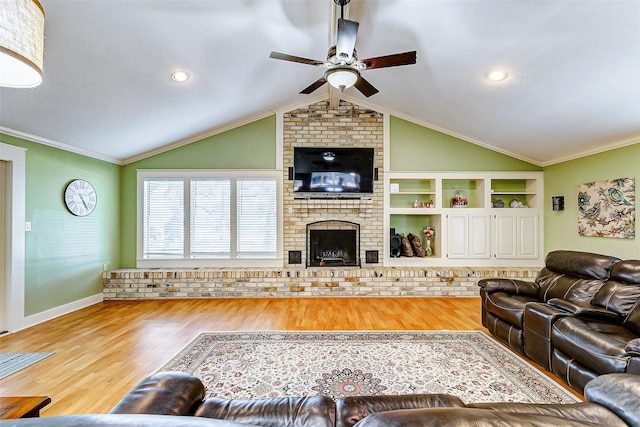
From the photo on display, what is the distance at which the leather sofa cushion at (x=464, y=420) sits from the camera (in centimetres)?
63

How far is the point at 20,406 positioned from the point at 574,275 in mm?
Answer: 4319

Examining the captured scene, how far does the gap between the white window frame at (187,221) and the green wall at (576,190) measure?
4790 mm

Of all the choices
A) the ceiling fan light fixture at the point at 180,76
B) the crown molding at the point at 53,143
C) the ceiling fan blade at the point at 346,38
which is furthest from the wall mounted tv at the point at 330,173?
the crown molding at the point at 53,143

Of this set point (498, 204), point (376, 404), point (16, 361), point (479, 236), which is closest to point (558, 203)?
point (498, 204)

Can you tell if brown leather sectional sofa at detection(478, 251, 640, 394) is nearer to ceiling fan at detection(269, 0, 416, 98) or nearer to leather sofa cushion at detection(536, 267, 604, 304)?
leather sofa cushion at detection(536, 267, 604, 304)

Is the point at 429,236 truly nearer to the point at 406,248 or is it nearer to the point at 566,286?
the point at 406,248

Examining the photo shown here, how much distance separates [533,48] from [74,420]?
3.89m

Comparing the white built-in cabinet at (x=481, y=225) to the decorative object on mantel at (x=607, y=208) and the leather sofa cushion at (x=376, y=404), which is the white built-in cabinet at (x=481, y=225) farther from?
the leather sofa cushion at (x=376, y=404)

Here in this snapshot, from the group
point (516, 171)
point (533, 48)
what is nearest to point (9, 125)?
point (533, 48)

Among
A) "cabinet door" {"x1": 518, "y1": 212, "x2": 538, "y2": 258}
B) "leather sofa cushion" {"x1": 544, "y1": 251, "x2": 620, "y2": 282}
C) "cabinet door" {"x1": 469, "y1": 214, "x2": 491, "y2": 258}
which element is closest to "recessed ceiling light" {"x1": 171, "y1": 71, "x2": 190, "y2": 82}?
"leather sofa cushion" {"x1": 544, "y1": 251, "x2": 620, "y2": 282}

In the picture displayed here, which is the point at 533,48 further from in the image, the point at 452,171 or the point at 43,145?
the point at 43,145

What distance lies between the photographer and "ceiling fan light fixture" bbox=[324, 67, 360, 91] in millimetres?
2520

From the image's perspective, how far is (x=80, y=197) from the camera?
4.14 meters

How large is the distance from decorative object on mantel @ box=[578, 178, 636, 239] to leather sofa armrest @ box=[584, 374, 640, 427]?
4.14 meters
